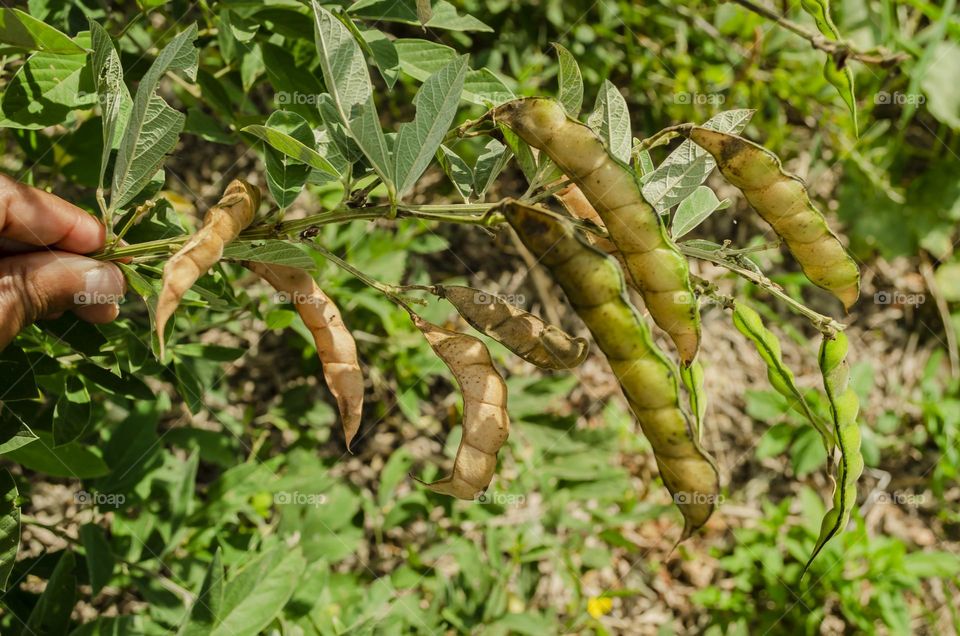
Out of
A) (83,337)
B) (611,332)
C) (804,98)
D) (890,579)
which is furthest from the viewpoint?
(804,98)

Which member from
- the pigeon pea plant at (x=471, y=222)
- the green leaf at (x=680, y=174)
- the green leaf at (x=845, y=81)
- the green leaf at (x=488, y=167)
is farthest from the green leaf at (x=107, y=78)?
the green leaf at (x=845, y=81)

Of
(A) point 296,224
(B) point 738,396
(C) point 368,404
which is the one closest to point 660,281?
(A) point 296,224

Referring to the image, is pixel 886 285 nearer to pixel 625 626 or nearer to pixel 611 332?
pixel 625 626

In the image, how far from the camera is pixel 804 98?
136 inches

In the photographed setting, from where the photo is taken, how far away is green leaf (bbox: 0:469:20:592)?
1.23 metres

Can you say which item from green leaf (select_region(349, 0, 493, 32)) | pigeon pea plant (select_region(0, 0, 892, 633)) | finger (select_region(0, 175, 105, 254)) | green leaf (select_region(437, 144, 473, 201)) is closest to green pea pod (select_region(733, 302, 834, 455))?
pigeon pea plant (select_region(0, 0, 892, 633))

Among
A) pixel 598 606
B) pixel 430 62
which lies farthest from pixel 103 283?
pixel 598 606

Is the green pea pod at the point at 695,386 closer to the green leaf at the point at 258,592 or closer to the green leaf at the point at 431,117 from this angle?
the green leaf at the point at 431,117

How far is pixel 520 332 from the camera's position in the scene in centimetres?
116

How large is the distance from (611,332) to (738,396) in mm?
2874

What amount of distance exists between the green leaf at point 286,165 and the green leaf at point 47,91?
40 cm

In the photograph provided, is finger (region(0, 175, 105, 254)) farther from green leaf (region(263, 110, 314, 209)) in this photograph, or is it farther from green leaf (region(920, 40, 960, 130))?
green leaf (region(920, 40, 960, 130))

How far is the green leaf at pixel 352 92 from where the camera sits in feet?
3.43

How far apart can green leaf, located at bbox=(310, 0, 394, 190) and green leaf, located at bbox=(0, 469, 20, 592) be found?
82 centimetres
